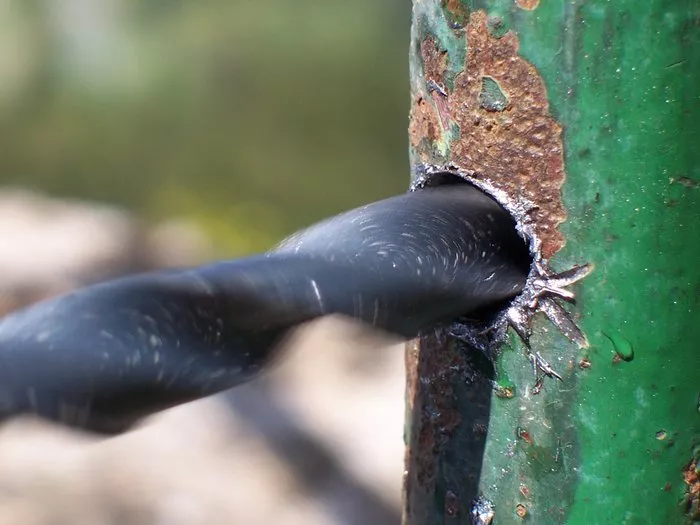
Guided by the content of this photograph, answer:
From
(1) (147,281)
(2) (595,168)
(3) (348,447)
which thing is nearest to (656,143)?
(2) (595,168)

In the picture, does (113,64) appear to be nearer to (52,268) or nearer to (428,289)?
(52,268)

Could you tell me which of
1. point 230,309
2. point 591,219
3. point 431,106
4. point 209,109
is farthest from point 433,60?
point 209,109

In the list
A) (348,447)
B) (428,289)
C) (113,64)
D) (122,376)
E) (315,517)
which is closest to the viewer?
(122,376)

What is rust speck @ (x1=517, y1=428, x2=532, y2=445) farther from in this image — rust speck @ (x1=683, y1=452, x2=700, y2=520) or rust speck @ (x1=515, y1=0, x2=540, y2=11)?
rust speck @ (x1=515, y1=0, x2=540, y2=11)

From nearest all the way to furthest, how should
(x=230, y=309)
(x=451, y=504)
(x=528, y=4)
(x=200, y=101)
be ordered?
(x=230, y=309)
(x=528, y=4)
(x=451, y=504)
(x=200, y=101)

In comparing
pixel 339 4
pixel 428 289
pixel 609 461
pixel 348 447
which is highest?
pixel 428 289

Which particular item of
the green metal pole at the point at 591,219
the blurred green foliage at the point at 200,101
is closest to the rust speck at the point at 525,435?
the green metal pole at the point at 591,219

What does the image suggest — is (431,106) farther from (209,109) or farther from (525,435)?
(209,109)

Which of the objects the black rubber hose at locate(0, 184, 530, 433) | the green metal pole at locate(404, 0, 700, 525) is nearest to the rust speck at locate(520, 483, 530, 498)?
the green metal pole at locate(404, 0, 700, 525)
